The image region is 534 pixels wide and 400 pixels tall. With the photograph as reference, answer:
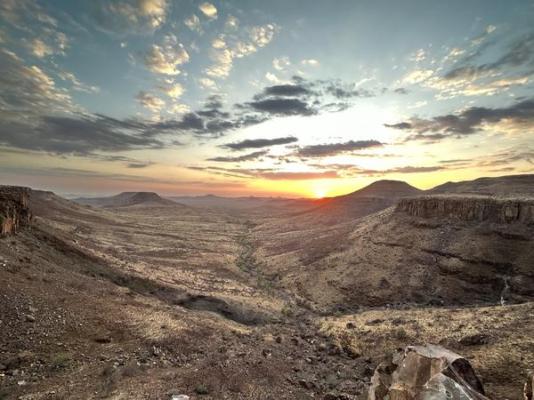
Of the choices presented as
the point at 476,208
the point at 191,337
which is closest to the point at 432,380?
the point at 191,337

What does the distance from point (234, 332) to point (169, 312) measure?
557cm

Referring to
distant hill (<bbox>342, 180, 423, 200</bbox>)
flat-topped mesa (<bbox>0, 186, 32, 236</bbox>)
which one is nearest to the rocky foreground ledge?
flat-topped mesa (<bbox>0, 186, 32, 236</bbox>)

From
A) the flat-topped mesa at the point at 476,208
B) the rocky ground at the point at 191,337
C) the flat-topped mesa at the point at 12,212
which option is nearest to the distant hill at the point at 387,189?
the flat-topped mesa at the point at 476,208

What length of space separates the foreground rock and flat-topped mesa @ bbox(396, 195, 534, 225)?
39.0 m

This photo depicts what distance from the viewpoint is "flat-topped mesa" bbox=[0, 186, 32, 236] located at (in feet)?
85.9

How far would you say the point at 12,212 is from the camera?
27859 millimetres

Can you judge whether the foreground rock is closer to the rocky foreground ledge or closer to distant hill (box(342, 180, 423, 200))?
the rocky foreground ledge

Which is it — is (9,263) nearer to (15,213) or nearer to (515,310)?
(15,213)

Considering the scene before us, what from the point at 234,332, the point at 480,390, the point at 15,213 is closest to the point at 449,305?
the point at 234,332

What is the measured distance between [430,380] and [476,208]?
144 ft

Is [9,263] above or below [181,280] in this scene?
above

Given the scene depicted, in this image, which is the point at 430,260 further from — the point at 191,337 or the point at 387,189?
the point at 387,189

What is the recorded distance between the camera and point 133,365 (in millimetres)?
16484

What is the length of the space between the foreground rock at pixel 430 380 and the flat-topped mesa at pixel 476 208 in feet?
128
